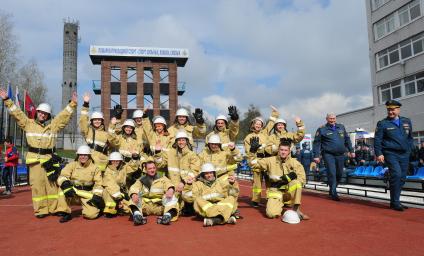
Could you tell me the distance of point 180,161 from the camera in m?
6.79

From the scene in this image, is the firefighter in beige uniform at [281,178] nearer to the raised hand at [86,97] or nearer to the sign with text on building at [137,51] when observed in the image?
the raised hand at [86,97]

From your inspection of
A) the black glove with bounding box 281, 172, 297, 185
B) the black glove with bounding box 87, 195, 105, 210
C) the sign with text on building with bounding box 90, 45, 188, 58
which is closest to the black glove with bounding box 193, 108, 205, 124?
the black glove with bounding box 281, 172, 297, 185

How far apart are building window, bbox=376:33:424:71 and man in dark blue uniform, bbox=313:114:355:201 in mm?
20270

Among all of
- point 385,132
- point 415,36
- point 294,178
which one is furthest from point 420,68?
point 294,178

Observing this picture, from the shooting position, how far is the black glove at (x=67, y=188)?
607cm

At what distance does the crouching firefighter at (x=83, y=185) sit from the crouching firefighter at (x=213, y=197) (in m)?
1.70

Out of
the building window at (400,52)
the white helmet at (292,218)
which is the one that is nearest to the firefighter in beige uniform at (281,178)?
the white helmet at (292,218)

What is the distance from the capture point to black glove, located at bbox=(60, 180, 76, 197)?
6.07m

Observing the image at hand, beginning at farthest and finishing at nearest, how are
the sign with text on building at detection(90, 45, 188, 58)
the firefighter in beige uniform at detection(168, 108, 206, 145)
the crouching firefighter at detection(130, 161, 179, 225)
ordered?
the sign with text on building at detection(90, 45, 188, 58)
the firefighter in beige uniform at detection(168, 108, 206, 145)
the crouching firefighter at detection(130, 161, 179, 225)

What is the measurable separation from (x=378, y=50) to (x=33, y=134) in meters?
29.0

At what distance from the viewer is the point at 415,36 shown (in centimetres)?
2455

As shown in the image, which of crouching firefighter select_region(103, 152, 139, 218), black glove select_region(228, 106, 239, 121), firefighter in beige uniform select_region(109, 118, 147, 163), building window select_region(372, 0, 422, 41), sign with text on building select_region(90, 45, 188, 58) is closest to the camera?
crouching firefighter select_region(103, 152, 139, 218)

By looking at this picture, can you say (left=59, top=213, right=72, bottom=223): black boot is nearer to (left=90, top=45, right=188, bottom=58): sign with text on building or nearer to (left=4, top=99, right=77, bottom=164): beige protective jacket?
(left=4, top=99, right=77, bottom=164): beige protective jacket

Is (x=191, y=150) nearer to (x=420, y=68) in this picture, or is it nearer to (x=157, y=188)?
(x=157, y=188)
